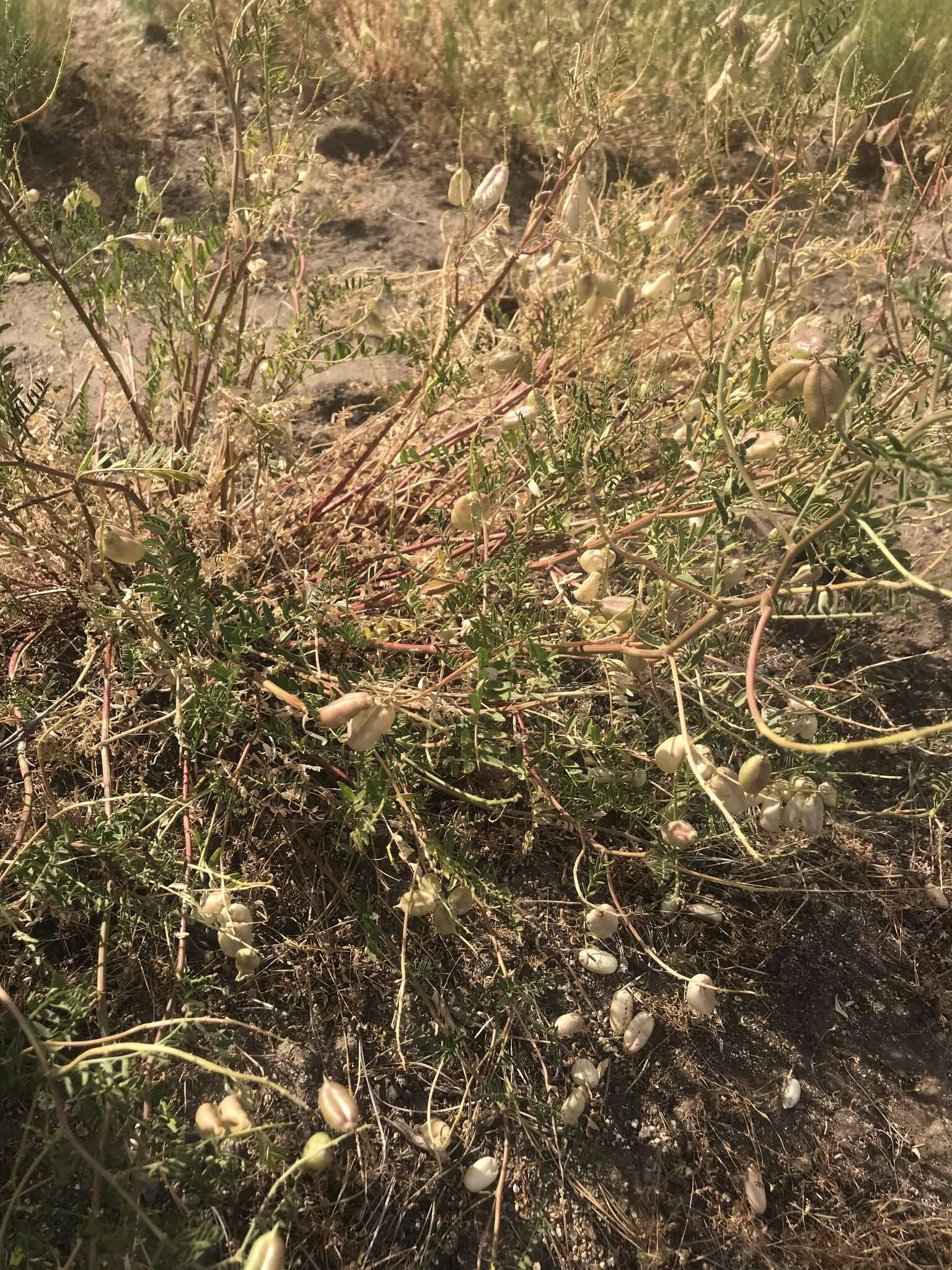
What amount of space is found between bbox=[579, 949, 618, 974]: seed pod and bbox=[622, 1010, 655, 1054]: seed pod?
0.08 meters

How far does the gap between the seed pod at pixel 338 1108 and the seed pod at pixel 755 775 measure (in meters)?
0.46

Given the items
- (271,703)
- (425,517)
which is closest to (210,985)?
(271,703)

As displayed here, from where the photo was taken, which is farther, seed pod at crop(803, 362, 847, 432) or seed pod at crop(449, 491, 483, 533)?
seed pod at crop(449, 491, 483, 533)

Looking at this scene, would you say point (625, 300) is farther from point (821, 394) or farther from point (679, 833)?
point (679, 833)

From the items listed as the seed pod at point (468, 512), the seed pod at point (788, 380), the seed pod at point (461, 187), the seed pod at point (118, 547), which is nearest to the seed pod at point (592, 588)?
the seed pod at point (468, 512)

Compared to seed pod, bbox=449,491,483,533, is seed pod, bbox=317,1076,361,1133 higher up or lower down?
lower down

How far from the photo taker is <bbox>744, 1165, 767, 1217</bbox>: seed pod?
109 centimetres

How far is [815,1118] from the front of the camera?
119 cm

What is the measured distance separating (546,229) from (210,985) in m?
1.09

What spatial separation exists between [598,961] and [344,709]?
0.57 m

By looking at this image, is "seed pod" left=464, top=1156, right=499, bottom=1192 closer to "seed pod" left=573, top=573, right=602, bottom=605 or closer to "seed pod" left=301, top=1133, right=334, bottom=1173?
"seed pod" left=301, top=1133, right=334, bottom=1173

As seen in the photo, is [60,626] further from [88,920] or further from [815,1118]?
[815,1118]

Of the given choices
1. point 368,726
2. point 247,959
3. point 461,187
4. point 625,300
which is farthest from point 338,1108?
point 461,187

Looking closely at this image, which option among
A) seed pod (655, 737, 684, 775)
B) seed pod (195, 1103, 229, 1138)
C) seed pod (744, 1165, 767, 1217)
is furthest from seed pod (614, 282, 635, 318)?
seed pod (744, 1165, 767, 1217)
